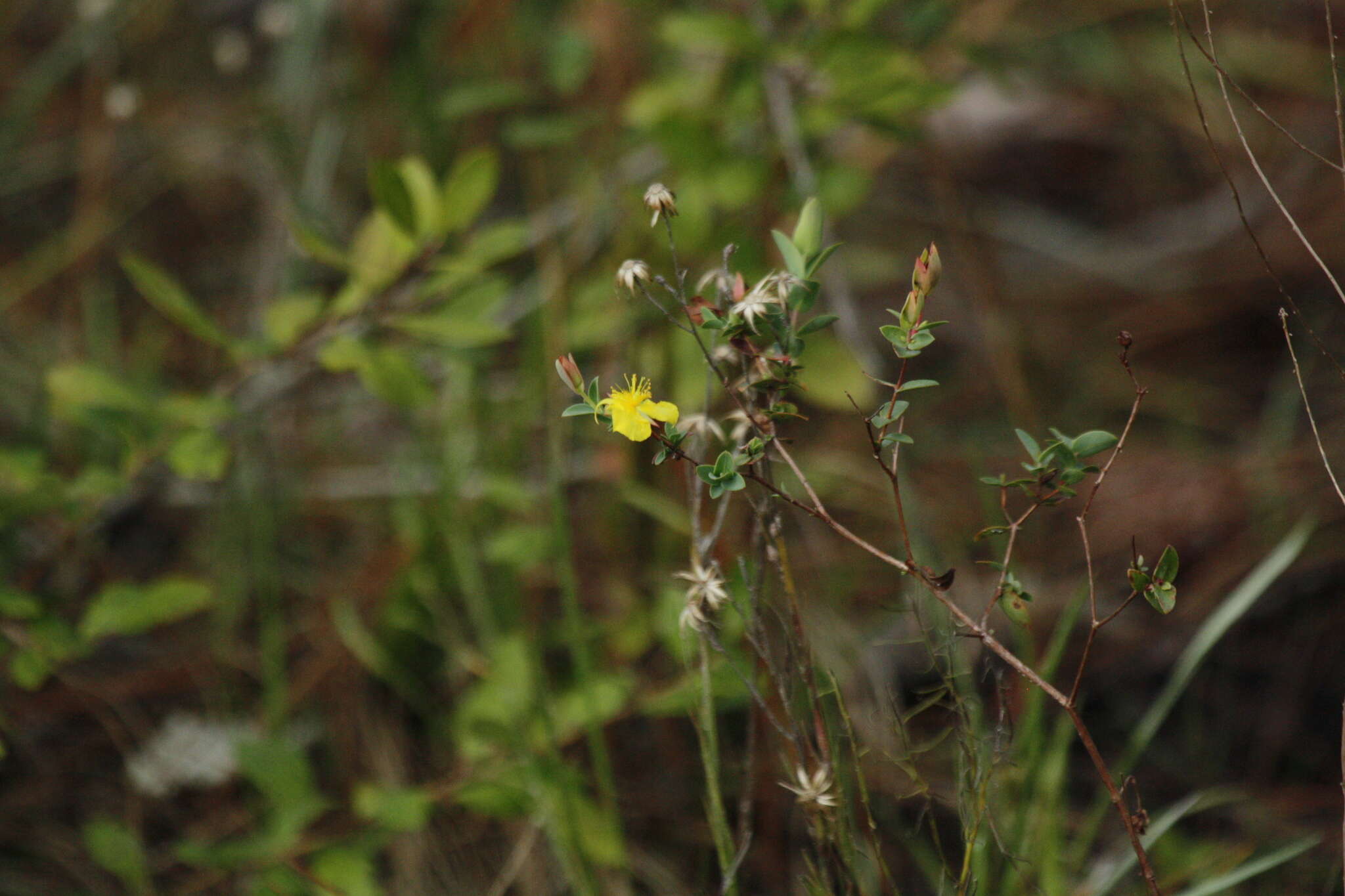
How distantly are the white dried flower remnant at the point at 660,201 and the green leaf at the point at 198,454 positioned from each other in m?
0.59

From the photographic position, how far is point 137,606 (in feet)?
3.56

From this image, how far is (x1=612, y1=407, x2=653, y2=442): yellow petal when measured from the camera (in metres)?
0.60

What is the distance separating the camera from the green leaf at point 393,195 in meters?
1.01

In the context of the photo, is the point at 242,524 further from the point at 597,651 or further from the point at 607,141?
the point at 607,141

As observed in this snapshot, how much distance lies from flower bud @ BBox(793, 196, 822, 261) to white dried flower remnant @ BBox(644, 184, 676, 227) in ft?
0.33

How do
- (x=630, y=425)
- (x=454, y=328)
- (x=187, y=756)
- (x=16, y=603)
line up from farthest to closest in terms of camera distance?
(x=187, y=756), (x=454, y=328), (x=16, y=603), (x=630, y=425)

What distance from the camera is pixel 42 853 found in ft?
3.83

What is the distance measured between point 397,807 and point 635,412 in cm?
63

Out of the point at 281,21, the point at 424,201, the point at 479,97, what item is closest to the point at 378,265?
the point at 424,201

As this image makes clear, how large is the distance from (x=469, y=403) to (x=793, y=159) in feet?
1.83

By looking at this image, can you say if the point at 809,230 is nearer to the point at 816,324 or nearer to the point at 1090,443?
the point at 816,324

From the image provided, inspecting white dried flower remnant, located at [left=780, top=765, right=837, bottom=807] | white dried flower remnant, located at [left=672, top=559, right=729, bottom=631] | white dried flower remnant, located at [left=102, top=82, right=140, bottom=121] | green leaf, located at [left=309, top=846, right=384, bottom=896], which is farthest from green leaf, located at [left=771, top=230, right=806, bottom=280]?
white dried flower remnant, located at [left=102, top=82, right=140, bottom=121]

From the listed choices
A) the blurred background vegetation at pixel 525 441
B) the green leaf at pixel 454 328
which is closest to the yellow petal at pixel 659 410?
the blurred background vegetation at pixel 525 441

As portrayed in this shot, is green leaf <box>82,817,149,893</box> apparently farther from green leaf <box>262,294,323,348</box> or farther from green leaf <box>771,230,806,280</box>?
green leaf <box>771,230,806,280</box>
